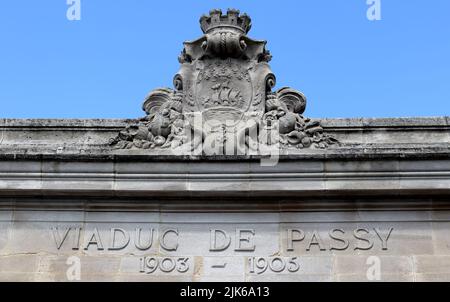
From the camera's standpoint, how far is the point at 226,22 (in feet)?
37.0

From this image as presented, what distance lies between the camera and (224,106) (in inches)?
430

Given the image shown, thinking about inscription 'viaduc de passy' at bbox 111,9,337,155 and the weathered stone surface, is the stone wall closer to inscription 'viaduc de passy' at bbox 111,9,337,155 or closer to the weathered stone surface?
the weathered stone surface

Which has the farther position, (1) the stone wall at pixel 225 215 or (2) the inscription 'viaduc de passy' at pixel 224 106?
(2) the inscription 'viaduc de passy' at pixel 224 106

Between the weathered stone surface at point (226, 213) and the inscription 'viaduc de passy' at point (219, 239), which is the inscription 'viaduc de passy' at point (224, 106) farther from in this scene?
the inscription 'viaduc de passy' at point (219, 239)

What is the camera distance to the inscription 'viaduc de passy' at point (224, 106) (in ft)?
34.6

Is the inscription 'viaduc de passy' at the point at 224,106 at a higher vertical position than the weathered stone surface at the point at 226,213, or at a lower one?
higher

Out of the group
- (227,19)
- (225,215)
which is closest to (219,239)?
(225,215)

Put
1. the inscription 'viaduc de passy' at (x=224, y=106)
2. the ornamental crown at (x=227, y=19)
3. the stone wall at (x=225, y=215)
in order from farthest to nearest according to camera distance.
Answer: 1. the ornamental crown at (x=227, y=19)
2. the inscription 'viaduc de passy' at (x=224, y=106)
3. the stone wall at (x=225, y=215)

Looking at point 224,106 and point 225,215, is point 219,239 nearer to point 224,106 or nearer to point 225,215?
point 225,215

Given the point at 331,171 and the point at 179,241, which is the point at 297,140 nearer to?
the point at 331,171

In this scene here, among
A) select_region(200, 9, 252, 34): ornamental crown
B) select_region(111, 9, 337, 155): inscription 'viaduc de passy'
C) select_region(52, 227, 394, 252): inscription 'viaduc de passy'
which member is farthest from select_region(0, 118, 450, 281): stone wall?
select_region(200, 9, 252, 34): ornamental crown

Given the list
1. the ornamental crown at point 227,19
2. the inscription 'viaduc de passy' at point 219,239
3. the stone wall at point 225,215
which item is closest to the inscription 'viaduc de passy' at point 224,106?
the ornamental crown at point 227,19

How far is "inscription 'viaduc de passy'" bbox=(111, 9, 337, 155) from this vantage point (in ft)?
34.6
